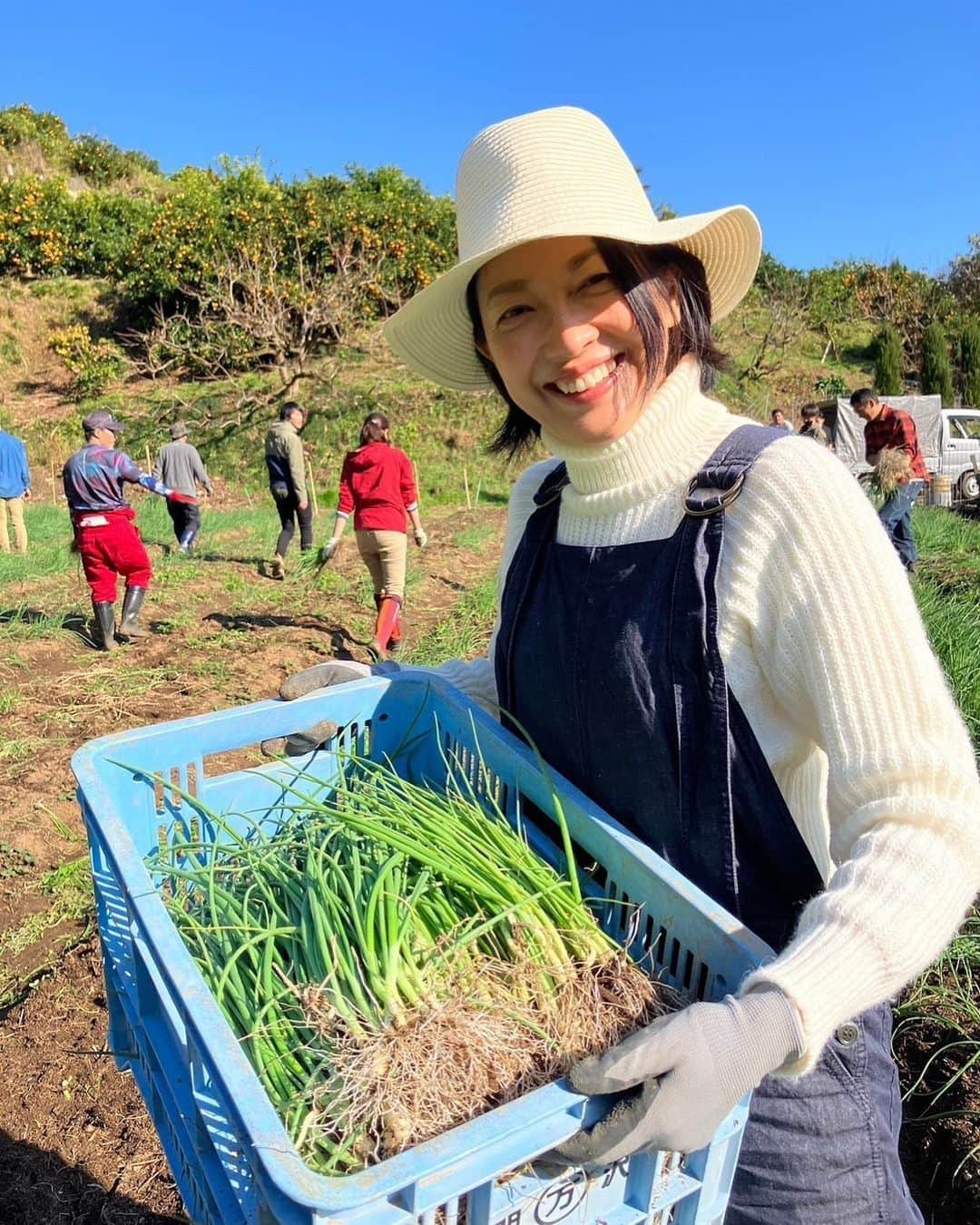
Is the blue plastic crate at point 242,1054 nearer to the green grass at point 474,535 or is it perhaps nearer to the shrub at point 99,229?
the green grass at point 474,535

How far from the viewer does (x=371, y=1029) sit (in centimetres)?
87

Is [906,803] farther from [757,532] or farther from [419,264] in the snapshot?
[419,264]

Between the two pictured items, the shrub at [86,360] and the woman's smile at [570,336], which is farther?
the shrub at [86,360]

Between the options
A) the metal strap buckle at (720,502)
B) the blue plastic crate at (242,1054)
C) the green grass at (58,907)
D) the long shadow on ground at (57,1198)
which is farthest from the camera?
the green grass at (58,907)

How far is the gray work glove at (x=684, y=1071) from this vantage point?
2.35ft

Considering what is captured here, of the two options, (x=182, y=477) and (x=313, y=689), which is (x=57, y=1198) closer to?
(x=313, y=689)

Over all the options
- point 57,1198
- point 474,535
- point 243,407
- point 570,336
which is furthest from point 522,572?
point 243,407

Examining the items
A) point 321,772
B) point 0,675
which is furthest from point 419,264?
point 321,772

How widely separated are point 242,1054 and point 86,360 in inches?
747

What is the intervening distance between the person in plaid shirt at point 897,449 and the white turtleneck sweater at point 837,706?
5714 mm

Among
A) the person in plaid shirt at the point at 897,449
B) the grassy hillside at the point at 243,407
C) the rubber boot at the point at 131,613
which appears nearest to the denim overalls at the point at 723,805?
the rubber boot at the point at 131,613

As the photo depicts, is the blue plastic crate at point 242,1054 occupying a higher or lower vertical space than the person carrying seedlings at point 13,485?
lower

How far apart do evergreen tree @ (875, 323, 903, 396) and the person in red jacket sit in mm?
16848

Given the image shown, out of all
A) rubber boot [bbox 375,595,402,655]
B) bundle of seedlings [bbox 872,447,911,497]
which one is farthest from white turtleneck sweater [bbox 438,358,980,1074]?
bundle of seedlings [bbox 872,447,911,497]
